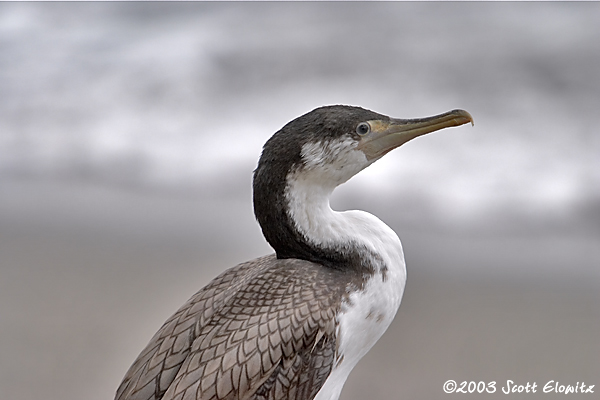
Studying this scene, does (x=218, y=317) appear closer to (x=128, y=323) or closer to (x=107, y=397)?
(x=107, y=397)

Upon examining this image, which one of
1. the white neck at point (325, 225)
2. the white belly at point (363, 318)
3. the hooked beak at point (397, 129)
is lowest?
the white belly at point (363, 318)

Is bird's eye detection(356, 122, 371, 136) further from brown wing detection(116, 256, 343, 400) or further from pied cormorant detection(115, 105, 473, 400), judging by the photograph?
brown wing detection(116, 256, 343, 400)

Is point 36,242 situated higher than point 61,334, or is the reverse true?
point 36,242

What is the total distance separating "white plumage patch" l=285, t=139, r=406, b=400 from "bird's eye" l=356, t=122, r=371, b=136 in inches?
1.2

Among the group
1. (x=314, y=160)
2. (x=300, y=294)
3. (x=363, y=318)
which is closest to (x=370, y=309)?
(x=363, y=318)

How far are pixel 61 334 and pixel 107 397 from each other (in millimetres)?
360

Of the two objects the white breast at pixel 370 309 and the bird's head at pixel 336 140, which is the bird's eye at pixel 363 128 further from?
the white breast at pixel 370 309

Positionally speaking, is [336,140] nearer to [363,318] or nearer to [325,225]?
[325,225]

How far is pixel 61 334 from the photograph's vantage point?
221 centimetres

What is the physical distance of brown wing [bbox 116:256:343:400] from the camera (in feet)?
3.71

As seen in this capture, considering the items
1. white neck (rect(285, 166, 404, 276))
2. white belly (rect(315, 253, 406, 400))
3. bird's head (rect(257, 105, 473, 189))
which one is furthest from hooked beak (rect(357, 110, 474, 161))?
white belly (rect(315, 253, 406, 400))

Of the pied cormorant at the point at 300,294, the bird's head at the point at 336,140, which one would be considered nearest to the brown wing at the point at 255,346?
the pied cormorant at the point at 300,294

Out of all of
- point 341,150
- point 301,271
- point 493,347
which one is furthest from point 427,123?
point 493,347

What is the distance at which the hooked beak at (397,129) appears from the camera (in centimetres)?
123
